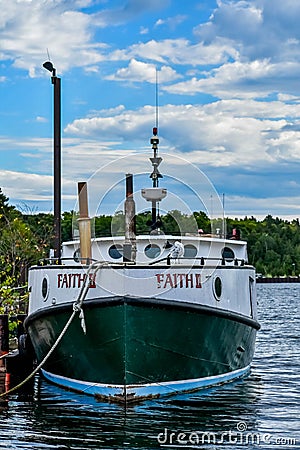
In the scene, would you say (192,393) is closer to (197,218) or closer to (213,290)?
(213,290)

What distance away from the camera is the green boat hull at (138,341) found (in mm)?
17984

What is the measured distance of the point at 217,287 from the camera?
19.5m

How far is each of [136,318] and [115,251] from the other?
3.75 meters

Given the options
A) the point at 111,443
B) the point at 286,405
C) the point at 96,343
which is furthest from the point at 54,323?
the point at 286,405

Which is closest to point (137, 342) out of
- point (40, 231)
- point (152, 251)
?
point (152, 251)

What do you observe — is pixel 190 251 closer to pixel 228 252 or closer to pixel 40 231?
pixel 228 252

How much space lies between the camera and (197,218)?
21812mm

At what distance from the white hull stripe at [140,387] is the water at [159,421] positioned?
0.18 metres

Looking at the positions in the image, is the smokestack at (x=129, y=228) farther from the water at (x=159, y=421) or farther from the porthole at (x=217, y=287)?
the water at (x=159, y=421)

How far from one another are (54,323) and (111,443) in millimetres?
4007

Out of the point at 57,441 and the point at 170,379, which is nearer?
the point at 57,441

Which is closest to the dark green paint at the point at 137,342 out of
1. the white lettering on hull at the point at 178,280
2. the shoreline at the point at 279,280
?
the white lettering on hull at the point at 178,280

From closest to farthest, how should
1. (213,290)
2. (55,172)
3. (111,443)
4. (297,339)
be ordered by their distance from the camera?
(111,443)
(213,290)
(55,172)
(297,339)

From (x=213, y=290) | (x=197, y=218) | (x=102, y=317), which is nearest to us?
(x=102, y=317)
